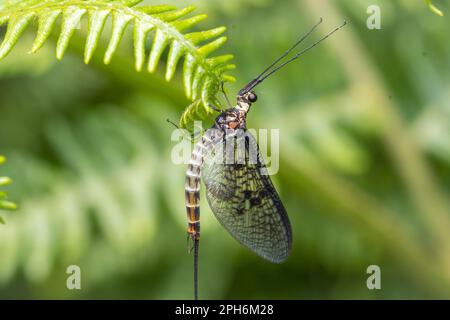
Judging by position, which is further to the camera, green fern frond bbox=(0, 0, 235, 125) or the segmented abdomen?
the segmented abdomen

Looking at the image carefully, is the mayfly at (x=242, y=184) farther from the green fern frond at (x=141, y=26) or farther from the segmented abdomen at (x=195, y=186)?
Result: the green fern frond at (x=141, y=26)

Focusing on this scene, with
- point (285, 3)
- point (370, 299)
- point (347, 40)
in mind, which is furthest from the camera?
point (285, 3)

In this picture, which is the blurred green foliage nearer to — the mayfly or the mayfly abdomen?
the mayfly

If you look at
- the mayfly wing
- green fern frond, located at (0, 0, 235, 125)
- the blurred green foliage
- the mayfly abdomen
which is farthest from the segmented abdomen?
the blurred green foliage

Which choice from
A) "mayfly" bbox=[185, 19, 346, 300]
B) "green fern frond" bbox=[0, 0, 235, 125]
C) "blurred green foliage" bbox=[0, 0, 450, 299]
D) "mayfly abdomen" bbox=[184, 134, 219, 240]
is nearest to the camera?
"green fern frond" bbox=[0, 0, 235, 125]

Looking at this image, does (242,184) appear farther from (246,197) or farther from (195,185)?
(195,185)

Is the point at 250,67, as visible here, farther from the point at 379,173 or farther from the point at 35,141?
the point at 35,141

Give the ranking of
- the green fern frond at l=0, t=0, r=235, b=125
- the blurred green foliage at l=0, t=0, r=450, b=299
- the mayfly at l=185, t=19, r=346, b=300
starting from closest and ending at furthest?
the green fern frond at l=0, t=0, r=235, b=125 < the mayfly at l=185, t=19, r=346, b=300 < the blurred green foliage at l=0, t=0, r=450, b=299

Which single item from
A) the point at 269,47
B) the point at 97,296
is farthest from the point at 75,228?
the point at 269,47

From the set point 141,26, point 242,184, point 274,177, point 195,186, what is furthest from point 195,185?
point 274,177
